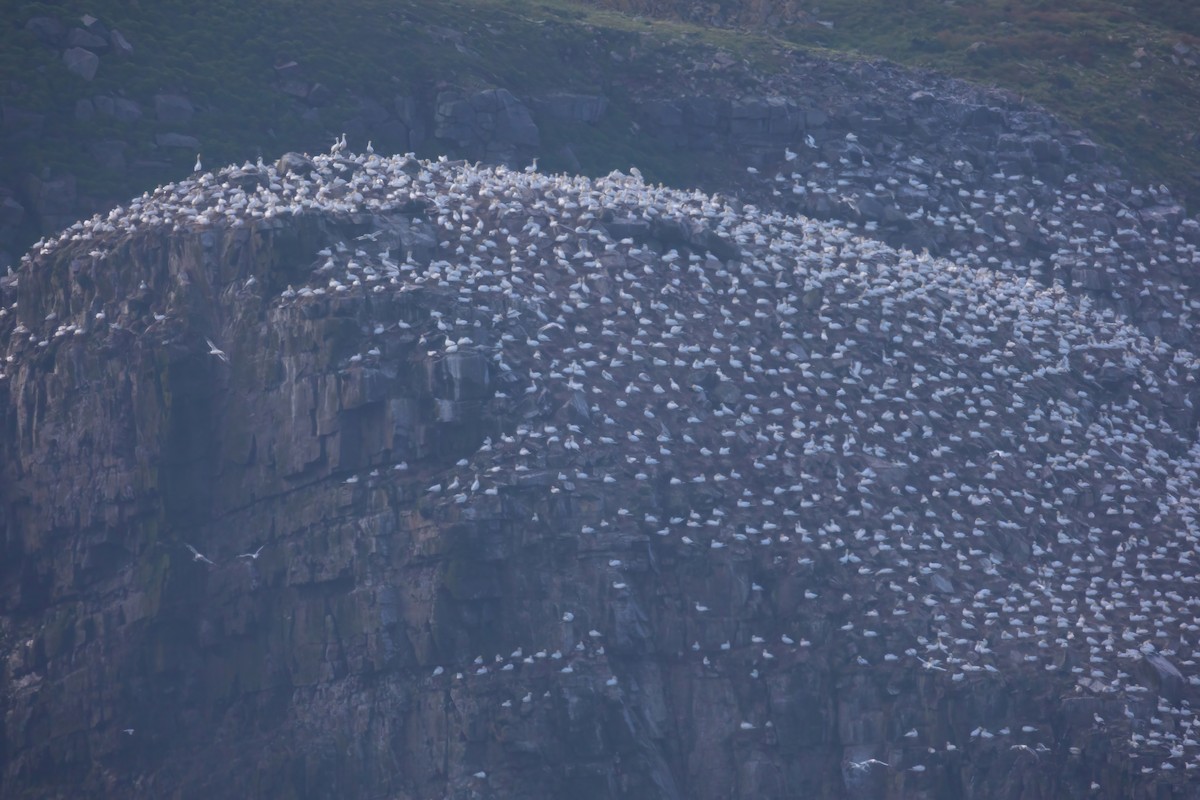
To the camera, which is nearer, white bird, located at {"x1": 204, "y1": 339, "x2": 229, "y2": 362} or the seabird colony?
the seabird colony

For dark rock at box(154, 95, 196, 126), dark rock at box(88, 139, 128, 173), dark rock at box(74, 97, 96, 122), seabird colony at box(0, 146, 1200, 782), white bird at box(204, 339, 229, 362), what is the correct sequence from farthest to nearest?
dark rock at box(154, 95, 196, 126), dark rock at box(74, 97, 96, 122), dark rock at box(88, 139, 128, 173), white bird at box(204, 339, 229, 362), seabird colony at box(0, 146, 1200, 782)

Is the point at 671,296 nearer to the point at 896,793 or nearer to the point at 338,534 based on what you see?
the point at 338,534

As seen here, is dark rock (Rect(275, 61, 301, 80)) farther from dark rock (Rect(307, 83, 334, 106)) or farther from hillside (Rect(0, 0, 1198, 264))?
dark rock (Rect(307, 83, 334, 106))

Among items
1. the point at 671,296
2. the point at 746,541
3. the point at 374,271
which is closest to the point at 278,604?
the point at 374,271

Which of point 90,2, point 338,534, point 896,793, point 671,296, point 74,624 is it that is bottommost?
point 896,793

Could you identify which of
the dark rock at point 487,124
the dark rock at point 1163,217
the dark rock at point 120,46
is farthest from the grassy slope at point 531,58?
the dark rock at point 1163,217

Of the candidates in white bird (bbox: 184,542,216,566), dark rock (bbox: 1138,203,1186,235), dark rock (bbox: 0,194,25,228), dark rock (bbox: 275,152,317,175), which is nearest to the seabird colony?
dark rock (bbox: 275,152,317,175)
